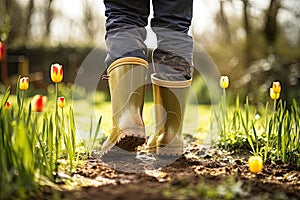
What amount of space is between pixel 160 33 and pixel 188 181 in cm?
78

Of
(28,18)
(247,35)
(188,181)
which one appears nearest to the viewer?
(188,181)

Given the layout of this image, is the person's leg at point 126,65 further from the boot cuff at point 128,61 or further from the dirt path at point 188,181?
the dirt path at point 188,181

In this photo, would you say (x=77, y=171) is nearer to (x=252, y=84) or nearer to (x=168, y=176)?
(x=168, y=176)

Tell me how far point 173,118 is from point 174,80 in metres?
0.16

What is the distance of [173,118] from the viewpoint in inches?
74.6

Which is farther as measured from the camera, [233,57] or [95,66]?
[95,66]

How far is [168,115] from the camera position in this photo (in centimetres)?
189

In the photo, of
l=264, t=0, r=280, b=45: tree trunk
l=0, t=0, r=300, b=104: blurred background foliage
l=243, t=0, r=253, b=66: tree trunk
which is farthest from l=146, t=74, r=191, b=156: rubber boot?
l=264, t=0, r=280, b=45: tree trunk

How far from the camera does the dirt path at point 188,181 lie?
121 cm

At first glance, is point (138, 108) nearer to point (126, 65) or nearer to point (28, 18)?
point (126, 65)

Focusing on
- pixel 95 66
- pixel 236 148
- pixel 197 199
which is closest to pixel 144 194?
pixel 197 199

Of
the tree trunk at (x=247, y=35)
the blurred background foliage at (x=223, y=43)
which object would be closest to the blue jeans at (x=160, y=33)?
the blurred background foliage at (x=223, y=43)

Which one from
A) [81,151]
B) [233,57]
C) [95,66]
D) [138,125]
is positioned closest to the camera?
[138,125]

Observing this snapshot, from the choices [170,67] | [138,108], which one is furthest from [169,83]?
[138,108]
